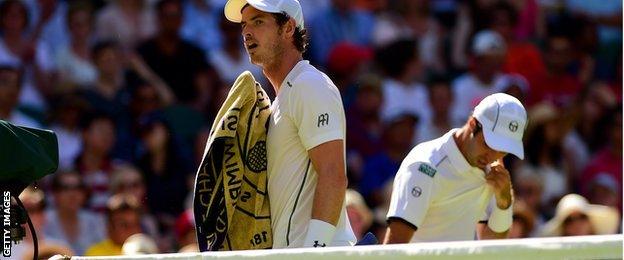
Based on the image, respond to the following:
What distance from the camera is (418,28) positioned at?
12289 mm

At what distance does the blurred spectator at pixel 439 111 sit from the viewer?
1162 cm

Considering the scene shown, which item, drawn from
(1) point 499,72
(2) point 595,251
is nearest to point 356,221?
(1) point 499,72

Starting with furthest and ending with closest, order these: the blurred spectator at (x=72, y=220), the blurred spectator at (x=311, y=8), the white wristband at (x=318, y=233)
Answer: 1. the blurred spectator at (x=311, y=8)
2. the blurred spectator at (x=72, y=220)
3. the white wristband at (x=318, y=233)

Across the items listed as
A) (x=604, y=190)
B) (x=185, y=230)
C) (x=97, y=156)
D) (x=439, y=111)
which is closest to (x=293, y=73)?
(x=185, y=230)

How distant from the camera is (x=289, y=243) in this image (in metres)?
5.14

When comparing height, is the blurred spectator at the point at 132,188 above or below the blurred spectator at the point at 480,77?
below

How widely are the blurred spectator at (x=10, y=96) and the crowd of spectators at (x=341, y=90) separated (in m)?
0.01

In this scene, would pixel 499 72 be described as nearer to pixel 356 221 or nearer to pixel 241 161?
pixel 356 221

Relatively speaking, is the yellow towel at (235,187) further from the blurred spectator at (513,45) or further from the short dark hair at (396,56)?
the blurred spectator at (513,45)

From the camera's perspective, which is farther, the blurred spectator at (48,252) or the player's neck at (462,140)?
the blurred spectator at (48,252)

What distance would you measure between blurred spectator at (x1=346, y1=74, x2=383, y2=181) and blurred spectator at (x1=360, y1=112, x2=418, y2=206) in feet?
0.25

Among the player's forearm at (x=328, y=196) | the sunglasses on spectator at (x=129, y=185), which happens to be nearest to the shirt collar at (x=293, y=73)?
the player's forearm at (x=328, y=196)

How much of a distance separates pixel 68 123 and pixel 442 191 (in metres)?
4.19

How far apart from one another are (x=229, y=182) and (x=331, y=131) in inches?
16.5
